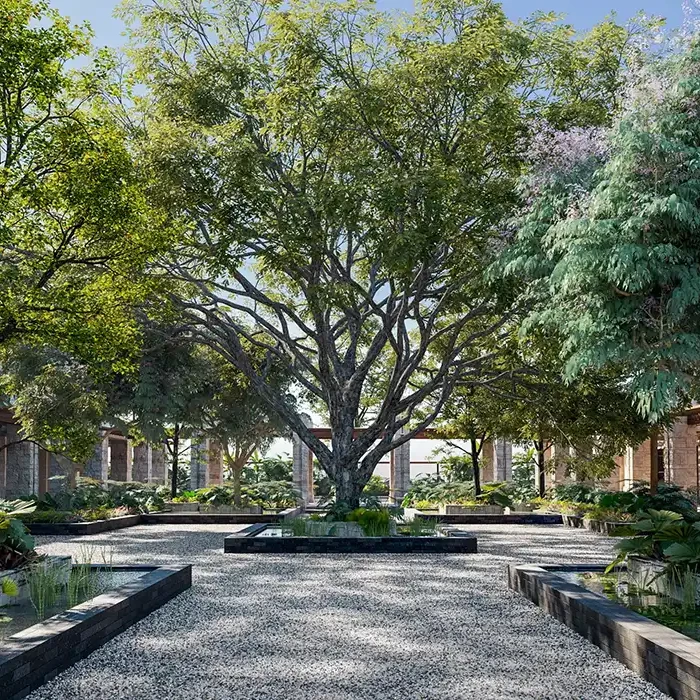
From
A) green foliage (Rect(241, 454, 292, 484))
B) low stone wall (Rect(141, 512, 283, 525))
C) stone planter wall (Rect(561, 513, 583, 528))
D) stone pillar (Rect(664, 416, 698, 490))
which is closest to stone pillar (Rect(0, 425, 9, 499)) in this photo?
green foliage (Rect(241, 454, 292, 484))

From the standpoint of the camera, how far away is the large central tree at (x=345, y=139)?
1261 centimetres

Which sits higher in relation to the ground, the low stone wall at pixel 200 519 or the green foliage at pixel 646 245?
the green foliage at pixel 646 245

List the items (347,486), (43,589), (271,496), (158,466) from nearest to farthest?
1. (43,589)
2. (347,486)
3. (271,496)
4. (158,466)

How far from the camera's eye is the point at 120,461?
4375 cm

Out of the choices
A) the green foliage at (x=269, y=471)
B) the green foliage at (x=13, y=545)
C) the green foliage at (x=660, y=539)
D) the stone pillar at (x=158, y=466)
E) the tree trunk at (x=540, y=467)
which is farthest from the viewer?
the stone pillar at (x=158, y=466)

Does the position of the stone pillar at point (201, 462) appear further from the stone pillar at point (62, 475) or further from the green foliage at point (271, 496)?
the stone pillar at point (62, 475)

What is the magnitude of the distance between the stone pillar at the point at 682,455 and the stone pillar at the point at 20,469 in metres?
23.6

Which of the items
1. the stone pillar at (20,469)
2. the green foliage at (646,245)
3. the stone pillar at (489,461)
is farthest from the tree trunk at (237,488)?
the green foliage at (646,245)

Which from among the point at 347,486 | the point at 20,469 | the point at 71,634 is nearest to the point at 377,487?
the point at 20,469

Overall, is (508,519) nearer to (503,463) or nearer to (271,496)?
(271,496)

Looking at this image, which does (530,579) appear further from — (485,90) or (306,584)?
(485,90)

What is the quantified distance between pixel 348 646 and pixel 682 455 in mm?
25717

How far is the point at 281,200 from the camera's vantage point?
44.8 ft

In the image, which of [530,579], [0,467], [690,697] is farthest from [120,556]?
[0,467]
